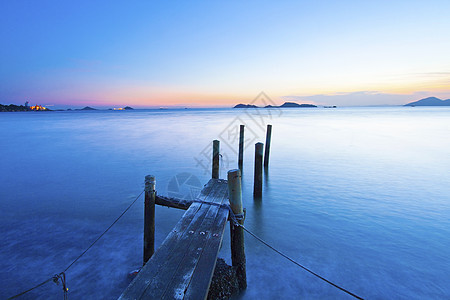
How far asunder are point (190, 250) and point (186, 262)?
0.27m

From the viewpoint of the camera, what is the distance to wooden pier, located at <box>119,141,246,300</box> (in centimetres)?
265

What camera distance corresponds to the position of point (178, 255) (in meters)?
3.23

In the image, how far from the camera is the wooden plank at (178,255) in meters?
2.62

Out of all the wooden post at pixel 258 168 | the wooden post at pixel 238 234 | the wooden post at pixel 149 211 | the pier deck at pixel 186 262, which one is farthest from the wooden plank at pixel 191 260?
the wooden post at pixel 258 168

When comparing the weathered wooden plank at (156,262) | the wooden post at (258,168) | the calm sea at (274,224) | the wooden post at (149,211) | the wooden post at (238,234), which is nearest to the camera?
the weathered wooden plank at (156,262)

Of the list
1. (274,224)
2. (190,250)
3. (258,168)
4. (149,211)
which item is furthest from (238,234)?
(258,168)

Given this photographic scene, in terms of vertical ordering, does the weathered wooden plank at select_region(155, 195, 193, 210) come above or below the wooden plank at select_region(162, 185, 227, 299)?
above

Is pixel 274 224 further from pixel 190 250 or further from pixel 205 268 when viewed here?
pixel 205 268

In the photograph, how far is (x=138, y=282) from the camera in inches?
107

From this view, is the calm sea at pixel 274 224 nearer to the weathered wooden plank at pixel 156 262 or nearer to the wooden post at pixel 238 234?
the wooden post at pixel 238 234

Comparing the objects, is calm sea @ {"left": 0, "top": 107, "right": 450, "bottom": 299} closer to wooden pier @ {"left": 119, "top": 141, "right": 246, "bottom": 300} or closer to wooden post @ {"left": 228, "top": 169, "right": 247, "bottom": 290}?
wooden post @ {"left": 228, "top": 169, "right": 247, "bottom": 290}

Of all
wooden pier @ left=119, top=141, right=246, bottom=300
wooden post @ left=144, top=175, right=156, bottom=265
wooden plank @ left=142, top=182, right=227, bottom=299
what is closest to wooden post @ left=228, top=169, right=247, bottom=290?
wooden pier @ left=119, top=141, right=246, bottom=300

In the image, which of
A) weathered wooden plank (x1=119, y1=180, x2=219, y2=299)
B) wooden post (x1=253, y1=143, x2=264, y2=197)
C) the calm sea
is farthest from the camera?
wooden post (x1=253, y1=143, x2=264, y2=197)

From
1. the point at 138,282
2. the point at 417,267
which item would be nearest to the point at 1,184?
the point at 138,282
